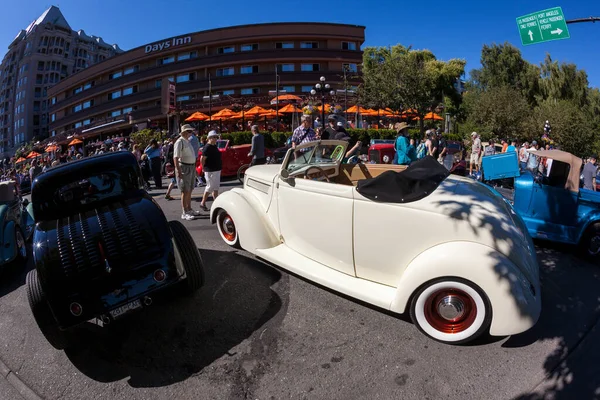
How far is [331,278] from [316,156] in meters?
1.74

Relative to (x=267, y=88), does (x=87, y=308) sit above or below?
below

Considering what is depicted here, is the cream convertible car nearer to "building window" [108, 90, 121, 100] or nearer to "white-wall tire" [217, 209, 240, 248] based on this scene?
"white-wall tire" [217, 209, 240, 248]

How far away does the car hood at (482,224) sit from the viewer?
8.51 ft

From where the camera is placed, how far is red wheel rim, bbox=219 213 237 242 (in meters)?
4.68

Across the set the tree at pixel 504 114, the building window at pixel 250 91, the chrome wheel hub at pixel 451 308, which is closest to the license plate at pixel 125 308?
the chrome wheel hub at pixel 451 308

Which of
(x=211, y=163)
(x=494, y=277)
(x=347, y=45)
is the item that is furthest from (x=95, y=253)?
(x=347, y=45)

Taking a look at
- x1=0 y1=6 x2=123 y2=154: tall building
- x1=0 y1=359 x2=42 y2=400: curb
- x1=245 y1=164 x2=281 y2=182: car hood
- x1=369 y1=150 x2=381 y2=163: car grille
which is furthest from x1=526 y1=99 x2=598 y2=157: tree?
x1=0 y1=6 x2=123 y2=154: tall building

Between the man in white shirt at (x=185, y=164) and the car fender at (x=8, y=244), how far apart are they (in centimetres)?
243

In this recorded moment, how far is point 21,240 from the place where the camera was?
5.05 meters

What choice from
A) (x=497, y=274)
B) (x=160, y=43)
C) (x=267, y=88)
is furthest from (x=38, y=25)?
(x=497, y=274)

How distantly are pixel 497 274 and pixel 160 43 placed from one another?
51.3 m

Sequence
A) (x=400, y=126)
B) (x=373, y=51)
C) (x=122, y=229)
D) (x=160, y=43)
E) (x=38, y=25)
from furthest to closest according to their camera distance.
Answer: (x=38, y=25) → (x=160, y=43) → (x=373, y=51) → (x=400, y=126) → (x=122, y=229)

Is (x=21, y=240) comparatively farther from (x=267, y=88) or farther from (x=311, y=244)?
(x=267, y=88)

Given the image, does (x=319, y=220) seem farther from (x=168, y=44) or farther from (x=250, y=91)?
(x=168, y=44)
